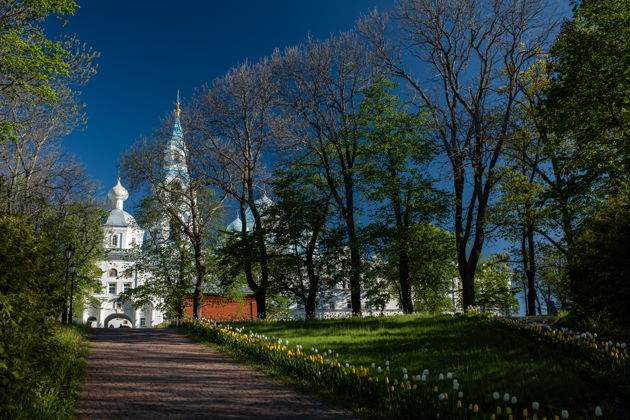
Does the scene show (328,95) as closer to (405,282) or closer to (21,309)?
(405,282)

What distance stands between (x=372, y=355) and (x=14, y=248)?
7277mm

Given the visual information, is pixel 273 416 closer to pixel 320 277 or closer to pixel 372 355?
pixel 372 355

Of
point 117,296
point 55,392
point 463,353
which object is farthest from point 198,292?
point 117,296

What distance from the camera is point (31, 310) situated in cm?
682

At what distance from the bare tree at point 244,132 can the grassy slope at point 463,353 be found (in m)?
10.9

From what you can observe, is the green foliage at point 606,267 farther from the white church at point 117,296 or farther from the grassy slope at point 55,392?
the white church at point 117,296

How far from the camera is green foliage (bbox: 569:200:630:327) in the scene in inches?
369

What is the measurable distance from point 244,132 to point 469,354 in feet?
62.8

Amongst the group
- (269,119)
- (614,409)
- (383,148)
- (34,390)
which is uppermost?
(269,119)

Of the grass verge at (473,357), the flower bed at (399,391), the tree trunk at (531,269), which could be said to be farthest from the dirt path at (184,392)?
the tree trunk at (531,269)

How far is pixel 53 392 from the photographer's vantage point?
7215 mm

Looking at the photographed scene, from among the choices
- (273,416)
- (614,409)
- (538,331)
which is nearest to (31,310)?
(273,416)

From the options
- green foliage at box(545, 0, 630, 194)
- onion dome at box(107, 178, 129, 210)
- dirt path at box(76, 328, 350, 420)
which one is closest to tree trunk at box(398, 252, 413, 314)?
green foliage at box(545, 0, 630, 194)

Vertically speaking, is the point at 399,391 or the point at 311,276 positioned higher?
the point at 311,276
